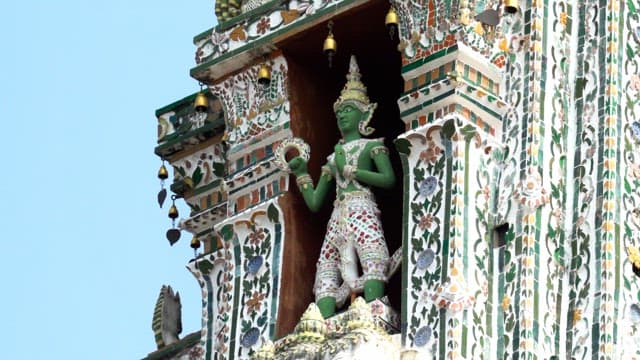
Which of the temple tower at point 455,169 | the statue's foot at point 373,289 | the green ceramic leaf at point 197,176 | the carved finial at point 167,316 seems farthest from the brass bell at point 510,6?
the carved finial at point 167,316

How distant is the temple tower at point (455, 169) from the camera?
2397 cm

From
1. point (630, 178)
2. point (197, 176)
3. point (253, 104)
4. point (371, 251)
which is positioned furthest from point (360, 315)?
point (197, 176)

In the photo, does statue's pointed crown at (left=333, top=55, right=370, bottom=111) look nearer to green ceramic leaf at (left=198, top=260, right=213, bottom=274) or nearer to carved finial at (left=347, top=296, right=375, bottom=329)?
green ceramic leaf at (left=198, top=260, right=213, bottom=274)

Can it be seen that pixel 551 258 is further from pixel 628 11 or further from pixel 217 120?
pixel 217 120

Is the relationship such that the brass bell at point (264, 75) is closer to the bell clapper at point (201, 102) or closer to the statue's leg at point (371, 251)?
the bell clapper at point (201, 102)

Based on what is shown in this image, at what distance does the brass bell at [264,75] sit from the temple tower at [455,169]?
0.06 feet

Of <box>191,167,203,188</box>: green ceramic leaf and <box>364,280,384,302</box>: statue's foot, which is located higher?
<box>191,167,203,188</box>: green ceramic leaf

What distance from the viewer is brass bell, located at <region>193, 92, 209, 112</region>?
26391 millimetres

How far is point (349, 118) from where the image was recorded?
25.7m

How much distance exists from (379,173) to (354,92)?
794mm

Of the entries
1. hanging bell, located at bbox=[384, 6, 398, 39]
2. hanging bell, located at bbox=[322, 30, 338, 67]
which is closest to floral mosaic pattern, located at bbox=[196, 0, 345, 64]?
hanging bell, located at bbox=[322, 30, 338, 67]

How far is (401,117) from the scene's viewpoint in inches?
977

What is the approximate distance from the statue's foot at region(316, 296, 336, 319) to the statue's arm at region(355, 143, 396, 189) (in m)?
0.92

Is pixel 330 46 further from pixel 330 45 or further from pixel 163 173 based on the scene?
pixel 163 173
